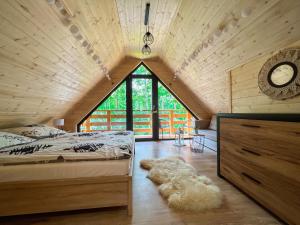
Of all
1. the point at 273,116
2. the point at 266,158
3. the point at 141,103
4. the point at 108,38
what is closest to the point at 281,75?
the point at 273,116

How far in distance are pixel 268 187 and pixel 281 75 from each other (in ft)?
4.68

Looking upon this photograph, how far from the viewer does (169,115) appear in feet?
21.3

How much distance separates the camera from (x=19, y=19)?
165 centimetres

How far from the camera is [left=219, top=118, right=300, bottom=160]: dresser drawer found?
137 cm

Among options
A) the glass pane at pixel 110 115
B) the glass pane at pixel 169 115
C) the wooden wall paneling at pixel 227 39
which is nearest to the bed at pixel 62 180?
the wooden wall paneling at pixel 227 39

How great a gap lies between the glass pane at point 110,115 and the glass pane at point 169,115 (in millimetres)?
1347

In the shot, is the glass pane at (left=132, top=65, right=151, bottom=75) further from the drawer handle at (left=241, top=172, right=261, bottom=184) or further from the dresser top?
the drawer handle at (left=241, top=172, right=261, bottom=184)

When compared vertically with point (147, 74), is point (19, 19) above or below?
below

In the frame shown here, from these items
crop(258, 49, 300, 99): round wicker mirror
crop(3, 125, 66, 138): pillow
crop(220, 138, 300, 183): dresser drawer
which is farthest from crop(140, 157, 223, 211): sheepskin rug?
crop(3, 125, 66, 138): pillow

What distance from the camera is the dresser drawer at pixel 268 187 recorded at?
1.39 m

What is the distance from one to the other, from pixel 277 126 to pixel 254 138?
33 cm

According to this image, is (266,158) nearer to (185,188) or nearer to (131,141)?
(185,188)

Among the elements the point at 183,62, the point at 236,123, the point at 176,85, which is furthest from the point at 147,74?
the point at 236,123

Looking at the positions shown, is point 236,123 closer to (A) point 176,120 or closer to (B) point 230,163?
(B) point 230,163
